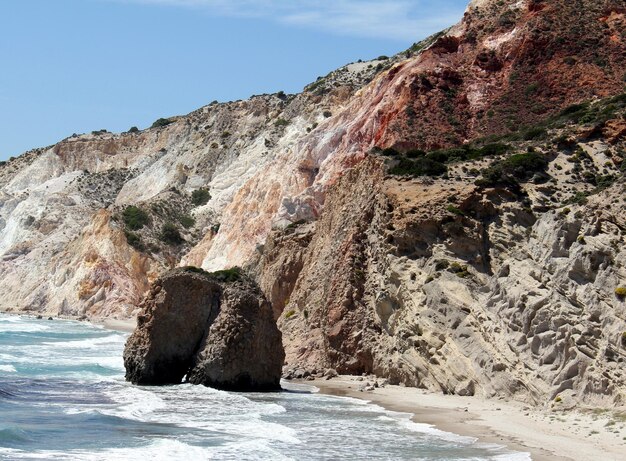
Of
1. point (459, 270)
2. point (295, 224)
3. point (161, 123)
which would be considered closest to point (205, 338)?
point (459, 270)

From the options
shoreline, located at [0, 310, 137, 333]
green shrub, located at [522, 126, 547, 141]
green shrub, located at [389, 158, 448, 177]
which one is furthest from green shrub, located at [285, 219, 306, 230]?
shoreline, located at [0, 310, 137, 333]

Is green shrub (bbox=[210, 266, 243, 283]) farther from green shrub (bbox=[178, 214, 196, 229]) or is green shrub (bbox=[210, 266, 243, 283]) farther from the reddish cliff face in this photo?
green shrub (bbox=[178, 214, 196, 229])

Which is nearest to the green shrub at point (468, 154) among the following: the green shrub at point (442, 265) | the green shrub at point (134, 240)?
the green shrub at point (442, 265)

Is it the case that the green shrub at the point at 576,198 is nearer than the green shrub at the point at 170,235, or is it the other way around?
the green shrub at the point at 576,198

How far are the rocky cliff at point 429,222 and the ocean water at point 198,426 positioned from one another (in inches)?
155

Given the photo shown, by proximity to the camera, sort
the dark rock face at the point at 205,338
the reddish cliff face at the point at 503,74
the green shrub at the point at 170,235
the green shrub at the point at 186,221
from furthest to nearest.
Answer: the green shrub at the point at 186,221
the green shrub at the point at 170,235
the reddish cliff face at the point at 503,74
the dark rock face at the point at 205,338

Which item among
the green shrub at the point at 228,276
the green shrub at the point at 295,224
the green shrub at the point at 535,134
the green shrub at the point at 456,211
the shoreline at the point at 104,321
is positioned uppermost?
the green shrub at the point at 535,134

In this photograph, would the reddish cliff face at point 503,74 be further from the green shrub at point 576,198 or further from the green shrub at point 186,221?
the green shrub at point 186,221

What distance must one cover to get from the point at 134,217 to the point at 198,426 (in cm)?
7046

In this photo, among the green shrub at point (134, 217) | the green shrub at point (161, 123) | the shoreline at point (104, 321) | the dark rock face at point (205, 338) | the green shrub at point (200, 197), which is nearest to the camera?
the dark rock face at point (205, 338)

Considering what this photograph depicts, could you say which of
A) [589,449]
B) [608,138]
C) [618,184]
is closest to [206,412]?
[589,449]

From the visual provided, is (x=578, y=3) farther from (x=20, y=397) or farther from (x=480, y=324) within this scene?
(x=20, y=397)

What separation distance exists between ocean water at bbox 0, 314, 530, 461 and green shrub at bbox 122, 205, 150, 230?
54.9 metres

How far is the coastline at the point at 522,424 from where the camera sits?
21.8 metres
